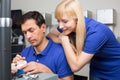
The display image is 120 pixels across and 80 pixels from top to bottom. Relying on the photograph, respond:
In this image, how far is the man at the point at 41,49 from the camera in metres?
1.25

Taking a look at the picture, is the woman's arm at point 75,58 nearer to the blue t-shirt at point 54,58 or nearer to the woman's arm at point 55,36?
the blue t-shirt at point 54,58

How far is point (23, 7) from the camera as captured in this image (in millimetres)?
4164

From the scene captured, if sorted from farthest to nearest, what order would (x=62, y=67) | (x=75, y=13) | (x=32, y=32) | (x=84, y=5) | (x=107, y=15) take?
(x=84, y=5) → (x=107, y=15) → (x=32, y=32) → (x=62, y=67) → (x=75, y=13)

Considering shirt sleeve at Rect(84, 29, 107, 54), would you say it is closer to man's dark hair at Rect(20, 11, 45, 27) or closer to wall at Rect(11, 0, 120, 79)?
man's dark hair at Rect(20, 11, 45, 27)

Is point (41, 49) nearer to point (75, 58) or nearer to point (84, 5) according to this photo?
point (75, 58)

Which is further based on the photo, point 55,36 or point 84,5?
point 84,5

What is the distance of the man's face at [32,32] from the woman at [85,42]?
133 mm

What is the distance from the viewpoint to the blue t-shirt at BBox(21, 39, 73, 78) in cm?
123

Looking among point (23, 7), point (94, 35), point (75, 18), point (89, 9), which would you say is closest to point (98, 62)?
point (94, 35)

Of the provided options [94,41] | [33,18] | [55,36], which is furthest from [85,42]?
[33,18]

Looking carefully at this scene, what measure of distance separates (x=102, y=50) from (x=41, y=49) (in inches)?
16.1

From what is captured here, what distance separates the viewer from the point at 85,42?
1.20 meters

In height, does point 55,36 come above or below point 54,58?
above

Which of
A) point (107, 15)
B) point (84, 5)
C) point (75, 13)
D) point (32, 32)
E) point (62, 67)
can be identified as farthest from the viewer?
point (84, 5)
